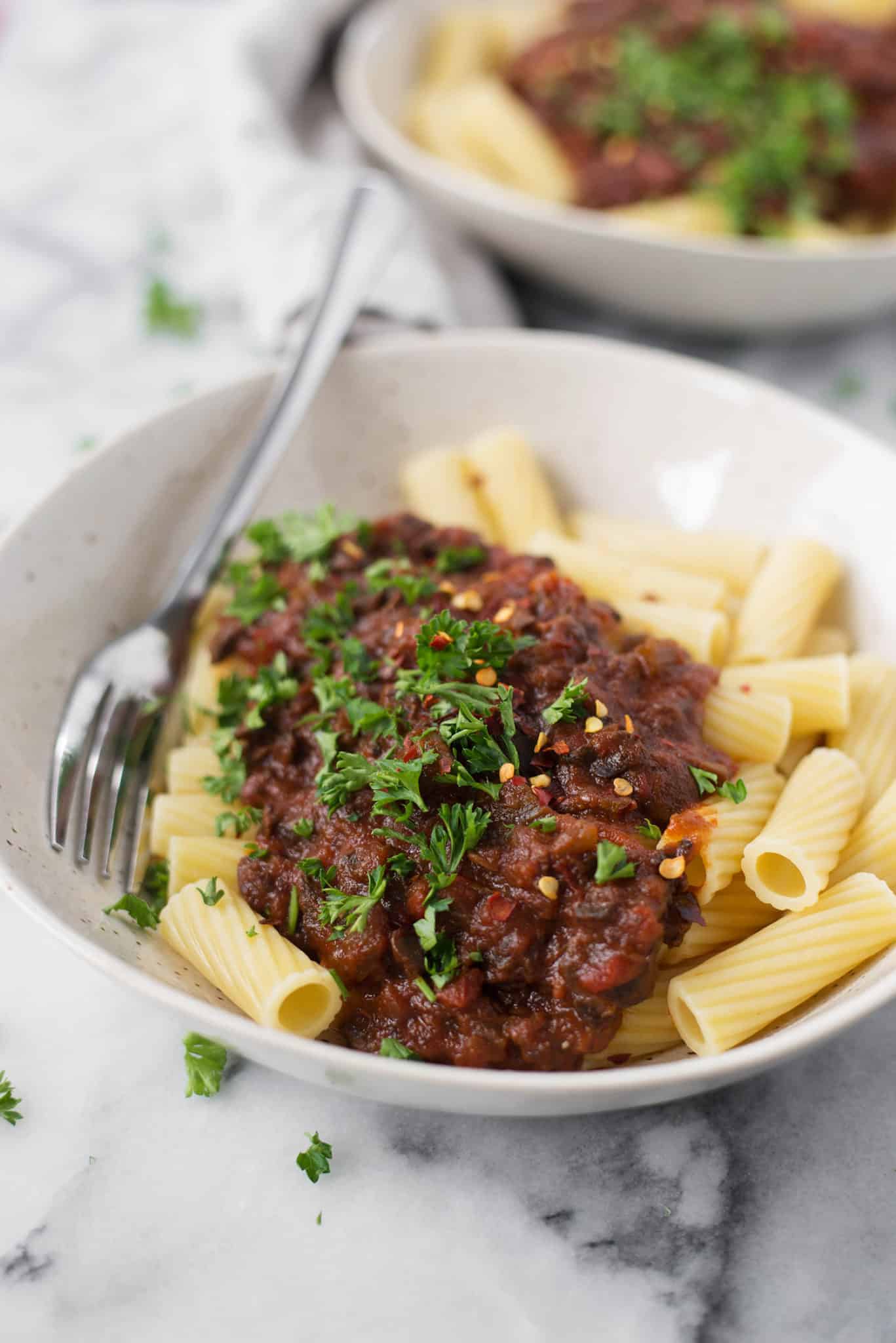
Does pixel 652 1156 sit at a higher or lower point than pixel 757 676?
lower

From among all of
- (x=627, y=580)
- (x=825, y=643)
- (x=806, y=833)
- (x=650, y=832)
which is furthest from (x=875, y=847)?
(x=627, y=580)

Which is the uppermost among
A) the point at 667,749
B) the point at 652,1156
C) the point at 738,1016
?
the point at 667,749

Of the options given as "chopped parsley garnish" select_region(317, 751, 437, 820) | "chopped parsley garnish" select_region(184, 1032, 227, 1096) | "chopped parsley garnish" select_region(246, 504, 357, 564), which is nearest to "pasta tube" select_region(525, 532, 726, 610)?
"chopped parsley garnish" select_region(246, 504, 357, 564)

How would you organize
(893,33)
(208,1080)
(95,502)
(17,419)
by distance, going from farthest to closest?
(893,33), (17,419), (95,502), (208,1080)

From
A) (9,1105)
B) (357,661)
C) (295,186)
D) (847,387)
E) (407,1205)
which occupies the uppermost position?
(295,186)

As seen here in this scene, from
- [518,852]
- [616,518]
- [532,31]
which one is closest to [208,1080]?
[518,852]

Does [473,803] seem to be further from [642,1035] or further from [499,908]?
[642,1035]

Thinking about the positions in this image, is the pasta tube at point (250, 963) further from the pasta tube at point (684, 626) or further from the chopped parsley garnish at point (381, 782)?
the pasta tube at point (684, 626)

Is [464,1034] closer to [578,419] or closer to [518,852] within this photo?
[518,852]
